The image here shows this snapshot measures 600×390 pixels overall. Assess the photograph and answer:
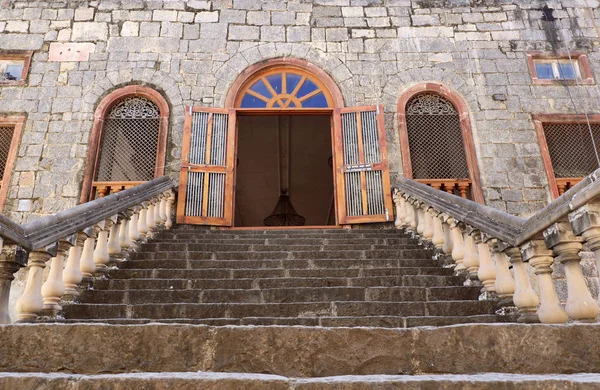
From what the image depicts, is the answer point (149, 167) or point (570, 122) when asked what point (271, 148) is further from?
point (570, 122)

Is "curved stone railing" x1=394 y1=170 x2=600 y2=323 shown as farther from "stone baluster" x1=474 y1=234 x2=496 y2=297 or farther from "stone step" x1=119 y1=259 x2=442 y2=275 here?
"stone step" x1=119 y1=259 x2=442 y2=275

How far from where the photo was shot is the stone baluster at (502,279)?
3.63m

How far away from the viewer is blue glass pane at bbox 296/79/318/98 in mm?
8172

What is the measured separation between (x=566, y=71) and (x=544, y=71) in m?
0.39

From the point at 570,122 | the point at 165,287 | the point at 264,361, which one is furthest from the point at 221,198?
the point at 570,122

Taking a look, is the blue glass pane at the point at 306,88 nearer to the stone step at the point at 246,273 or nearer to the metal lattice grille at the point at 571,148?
the metal lattice grille at the point at 571,148

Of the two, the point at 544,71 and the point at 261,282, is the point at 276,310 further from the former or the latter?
the point at 544,71

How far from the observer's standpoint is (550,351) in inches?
80.0

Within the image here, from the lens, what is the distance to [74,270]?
397 cm

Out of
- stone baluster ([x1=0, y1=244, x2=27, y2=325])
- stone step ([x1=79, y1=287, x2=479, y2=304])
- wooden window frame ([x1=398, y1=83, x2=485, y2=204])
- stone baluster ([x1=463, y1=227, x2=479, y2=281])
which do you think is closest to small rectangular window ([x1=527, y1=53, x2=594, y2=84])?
wooden window frame ([x1=398, y1=83, x2=485, y2=204])

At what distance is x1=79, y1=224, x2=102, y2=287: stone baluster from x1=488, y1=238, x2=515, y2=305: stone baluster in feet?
11.3

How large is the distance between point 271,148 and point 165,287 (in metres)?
8.19

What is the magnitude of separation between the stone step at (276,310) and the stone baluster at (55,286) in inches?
13.0

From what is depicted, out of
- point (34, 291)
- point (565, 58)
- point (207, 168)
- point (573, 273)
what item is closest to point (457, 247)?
point (573, 273)
